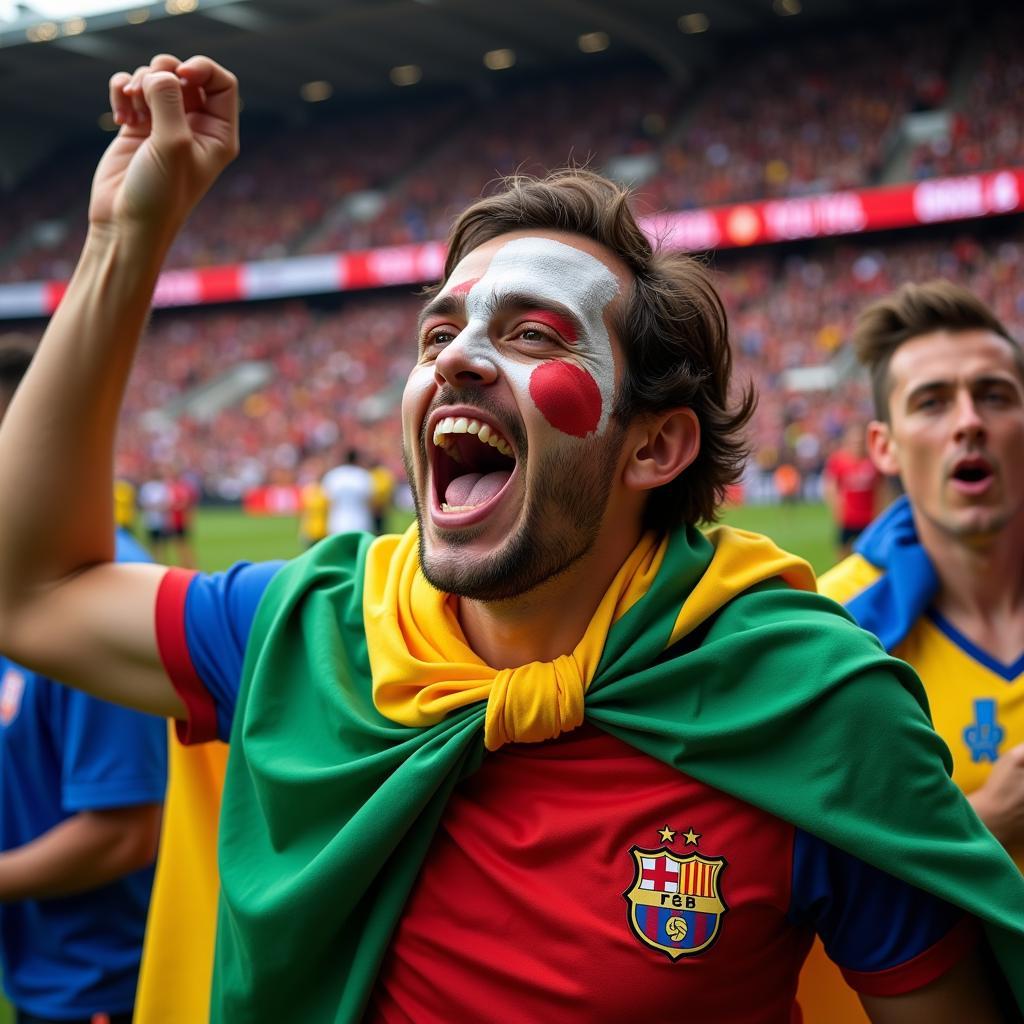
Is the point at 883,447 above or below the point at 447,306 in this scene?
below

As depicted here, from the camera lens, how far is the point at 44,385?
216 cm

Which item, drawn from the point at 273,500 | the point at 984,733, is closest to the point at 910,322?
the point at 984,733

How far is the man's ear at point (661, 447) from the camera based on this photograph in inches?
88.4

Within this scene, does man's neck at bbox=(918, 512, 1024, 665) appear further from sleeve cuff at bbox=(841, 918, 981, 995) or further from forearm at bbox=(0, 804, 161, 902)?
forearm at bbox=(0, 804, 161, 902)

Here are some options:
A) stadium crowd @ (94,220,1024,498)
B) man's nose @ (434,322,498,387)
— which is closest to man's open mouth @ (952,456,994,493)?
man's nose @ (434,322,498,387)

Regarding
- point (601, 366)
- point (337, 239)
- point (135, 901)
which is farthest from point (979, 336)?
point (337, 239)

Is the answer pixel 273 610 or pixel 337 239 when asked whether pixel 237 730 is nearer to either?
pixel 273 610

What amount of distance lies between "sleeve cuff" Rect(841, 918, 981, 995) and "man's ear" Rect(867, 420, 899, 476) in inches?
64.7

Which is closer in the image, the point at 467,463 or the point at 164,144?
the point at 164,144

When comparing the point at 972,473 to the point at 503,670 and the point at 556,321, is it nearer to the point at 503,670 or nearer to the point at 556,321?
the point at 556,321

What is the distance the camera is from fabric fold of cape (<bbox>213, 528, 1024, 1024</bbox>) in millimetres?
1823

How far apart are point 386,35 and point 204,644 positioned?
34559 mm

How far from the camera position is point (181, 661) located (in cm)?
221

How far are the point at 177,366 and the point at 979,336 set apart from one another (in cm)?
3885
